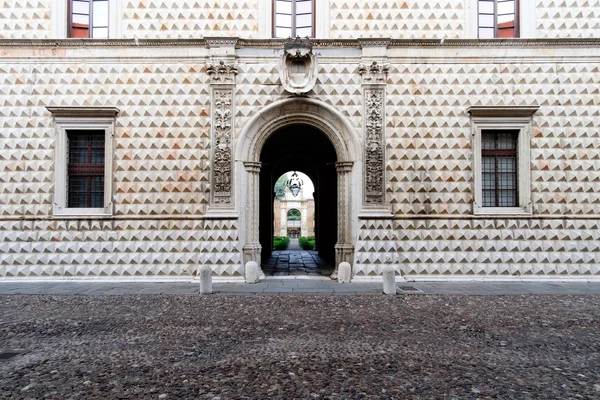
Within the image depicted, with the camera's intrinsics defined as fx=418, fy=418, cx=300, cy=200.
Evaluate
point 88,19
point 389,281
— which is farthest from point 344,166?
point 88,19

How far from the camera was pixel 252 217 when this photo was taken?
11.4 m

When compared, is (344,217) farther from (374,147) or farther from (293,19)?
(293,19)

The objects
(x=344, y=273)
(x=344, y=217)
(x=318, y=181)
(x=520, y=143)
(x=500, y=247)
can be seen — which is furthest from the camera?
(x=318, y=181)

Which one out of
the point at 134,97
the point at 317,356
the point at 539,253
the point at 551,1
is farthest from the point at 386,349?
the point at 551,1

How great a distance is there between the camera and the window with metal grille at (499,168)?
452 inches

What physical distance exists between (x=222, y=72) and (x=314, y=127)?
2881 mm

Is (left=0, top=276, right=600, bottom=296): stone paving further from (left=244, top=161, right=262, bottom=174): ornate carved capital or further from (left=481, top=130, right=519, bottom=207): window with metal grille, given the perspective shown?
(left=244, top=161, right=262, bottom=174): ornate carved capital

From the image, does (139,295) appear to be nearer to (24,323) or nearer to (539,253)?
(24,323)

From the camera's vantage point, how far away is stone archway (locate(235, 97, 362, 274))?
36.8ft

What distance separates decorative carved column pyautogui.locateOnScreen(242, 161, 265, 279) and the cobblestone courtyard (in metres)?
2.56

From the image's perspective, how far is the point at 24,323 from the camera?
22.3ft

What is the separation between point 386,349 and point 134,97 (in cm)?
938

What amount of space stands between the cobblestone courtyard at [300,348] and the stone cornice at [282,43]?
6755 millimetres

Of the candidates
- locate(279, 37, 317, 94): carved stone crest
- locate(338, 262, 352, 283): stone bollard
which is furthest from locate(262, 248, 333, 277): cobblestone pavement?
locate(279, 37, 317, 94): carved stone crest
